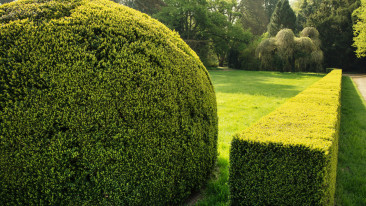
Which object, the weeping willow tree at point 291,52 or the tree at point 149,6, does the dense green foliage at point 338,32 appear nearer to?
the weeping willow tree at point 291,52

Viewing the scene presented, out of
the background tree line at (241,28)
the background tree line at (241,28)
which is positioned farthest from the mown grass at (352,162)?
the background tree line at (241,28)

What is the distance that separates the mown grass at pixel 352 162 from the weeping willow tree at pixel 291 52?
76.1ft

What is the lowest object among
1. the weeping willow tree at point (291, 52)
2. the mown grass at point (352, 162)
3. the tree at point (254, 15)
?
the mown grass at point (352, 162)

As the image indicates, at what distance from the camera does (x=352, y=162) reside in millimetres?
4781

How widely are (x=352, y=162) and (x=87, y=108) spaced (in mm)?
5126

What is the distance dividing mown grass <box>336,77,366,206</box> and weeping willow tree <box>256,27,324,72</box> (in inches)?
914

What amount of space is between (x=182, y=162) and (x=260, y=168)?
93 cm

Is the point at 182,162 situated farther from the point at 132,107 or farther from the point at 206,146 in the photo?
the point at 132,107

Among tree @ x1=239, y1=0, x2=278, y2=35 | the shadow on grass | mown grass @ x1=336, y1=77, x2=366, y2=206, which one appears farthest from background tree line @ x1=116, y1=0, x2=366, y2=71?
mown grass @ x1=336, y1=77, x2=366, y2=206

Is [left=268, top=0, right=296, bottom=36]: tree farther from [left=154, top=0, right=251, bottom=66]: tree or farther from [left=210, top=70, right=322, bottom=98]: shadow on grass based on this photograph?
[left=210, top=70, right=322, bottom=98]: shadow on grass

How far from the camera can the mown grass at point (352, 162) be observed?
3.58m

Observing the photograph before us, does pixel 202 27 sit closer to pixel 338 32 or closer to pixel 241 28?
pixel 241 28

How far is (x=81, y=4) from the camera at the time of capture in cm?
285

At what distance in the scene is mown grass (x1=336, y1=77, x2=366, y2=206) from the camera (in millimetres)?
3582
